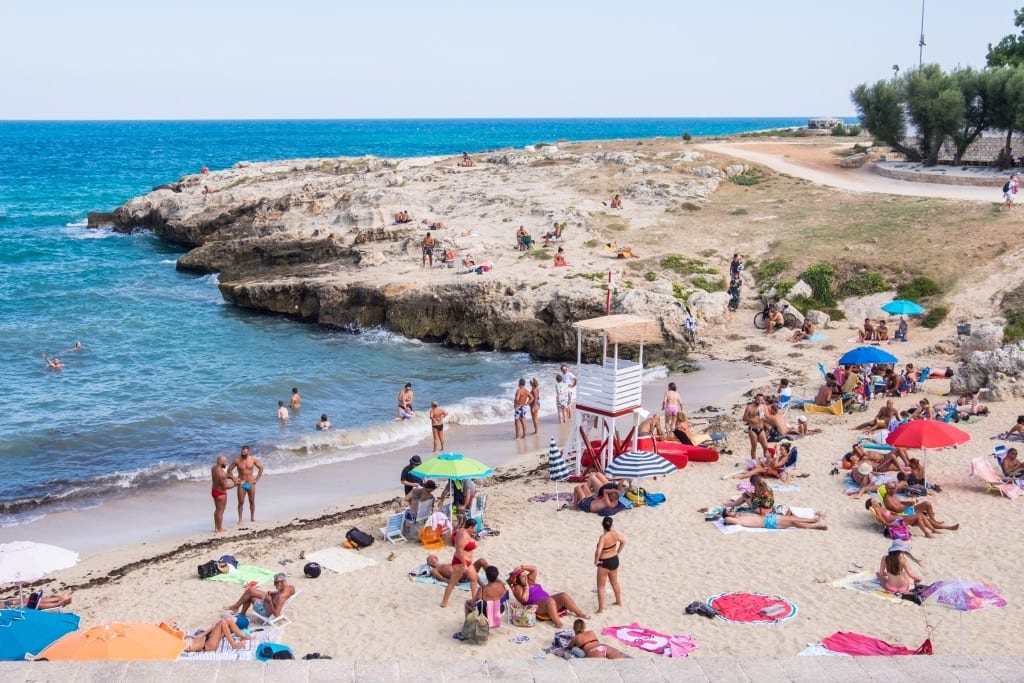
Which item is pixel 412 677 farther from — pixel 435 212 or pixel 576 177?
pixel 576 177

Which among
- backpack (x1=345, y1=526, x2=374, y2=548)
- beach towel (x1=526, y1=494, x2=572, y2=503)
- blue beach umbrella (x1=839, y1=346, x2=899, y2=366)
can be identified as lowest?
backpack (x1=345, y1=526, x2=374, y2=548)

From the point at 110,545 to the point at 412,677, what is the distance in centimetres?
973

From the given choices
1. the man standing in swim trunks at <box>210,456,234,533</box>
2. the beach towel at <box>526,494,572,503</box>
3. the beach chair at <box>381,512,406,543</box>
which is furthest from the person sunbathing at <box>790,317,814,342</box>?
the man standing in swim trunks at <box>210,456,234,533</box>

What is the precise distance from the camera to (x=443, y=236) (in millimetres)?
33312

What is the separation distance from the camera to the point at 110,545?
15242 mm

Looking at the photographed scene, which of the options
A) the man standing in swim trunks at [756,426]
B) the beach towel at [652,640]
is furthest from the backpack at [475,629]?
the man standing in swim trunks at [756,426]

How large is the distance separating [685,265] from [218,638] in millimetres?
21837

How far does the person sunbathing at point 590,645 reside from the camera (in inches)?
392

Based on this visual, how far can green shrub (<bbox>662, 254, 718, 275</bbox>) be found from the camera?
29641 millimetres

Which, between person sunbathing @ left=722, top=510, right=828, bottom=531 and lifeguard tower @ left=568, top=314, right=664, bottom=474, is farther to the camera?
lifeguard tower @ left=568, top=314, right=664, bottom=474

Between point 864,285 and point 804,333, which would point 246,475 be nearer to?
point 804,333

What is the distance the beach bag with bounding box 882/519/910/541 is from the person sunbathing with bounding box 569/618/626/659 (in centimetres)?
522

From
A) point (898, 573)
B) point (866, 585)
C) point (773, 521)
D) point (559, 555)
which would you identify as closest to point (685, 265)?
point (773, 521)

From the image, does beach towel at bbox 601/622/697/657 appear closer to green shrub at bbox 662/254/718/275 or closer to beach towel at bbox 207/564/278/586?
beach towel at bbox 207/564/278/586
